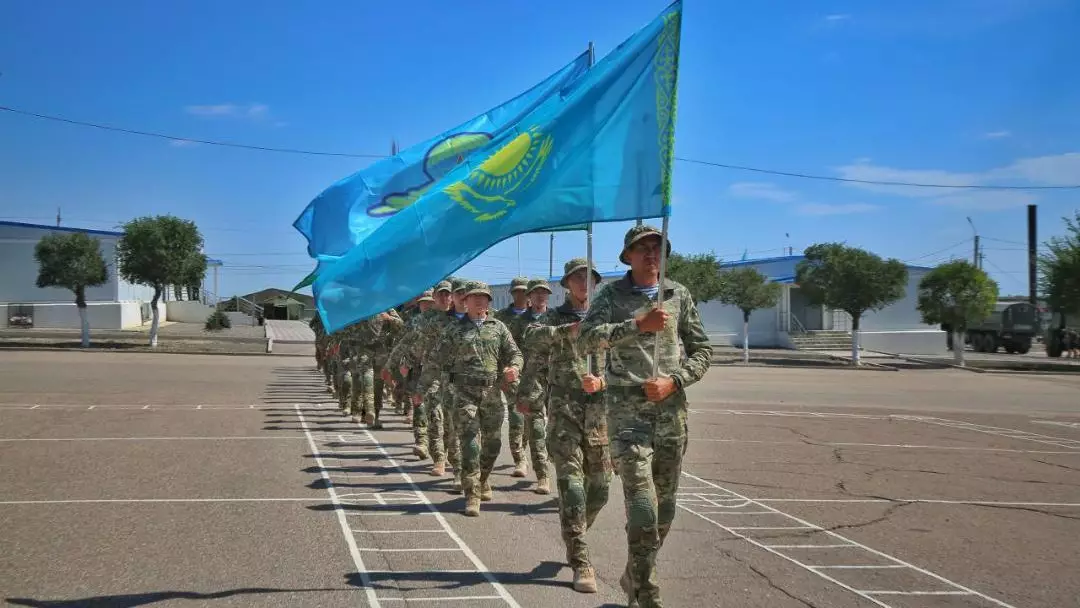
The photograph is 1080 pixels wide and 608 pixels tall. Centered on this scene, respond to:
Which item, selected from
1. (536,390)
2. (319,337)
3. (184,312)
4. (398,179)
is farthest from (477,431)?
(184,312)

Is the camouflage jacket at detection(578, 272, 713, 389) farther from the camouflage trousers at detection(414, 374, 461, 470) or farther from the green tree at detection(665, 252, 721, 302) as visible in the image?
the green tree at detection(665, 252, 721, 302)

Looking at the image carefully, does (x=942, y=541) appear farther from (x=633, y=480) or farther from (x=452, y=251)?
(x=452, y=251)

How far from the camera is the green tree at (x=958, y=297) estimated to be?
1506 inches

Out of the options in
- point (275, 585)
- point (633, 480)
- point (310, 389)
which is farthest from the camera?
point (310, 389)

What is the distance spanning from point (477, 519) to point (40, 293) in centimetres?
6224

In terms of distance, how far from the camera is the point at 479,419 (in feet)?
29.2

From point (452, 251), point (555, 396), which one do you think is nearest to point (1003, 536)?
point (555, 396)

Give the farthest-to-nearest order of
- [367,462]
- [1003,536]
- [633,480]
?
1. [367,462]
2. [1003,536]
3. [633,480]

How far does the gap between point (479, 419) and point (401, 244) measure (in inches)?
123

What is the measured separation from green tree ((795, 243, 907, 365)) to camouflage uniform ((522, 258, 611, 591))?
34139mm

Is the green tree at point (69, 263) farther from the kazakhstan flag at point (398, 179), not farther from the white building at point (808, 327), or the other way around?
the kazakhstan flag at point (398, 179)

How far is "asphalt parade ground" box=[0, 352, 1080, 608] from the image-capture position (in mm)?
5980

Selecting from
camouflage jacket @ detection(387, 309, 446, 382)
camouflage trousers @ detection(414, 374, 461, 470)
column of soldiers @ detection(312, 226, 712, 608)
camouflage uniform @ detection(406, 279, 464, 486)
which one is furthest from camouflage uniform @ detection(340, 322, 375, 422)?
camouflage uniform @ detection(406, 279, 464, 486)

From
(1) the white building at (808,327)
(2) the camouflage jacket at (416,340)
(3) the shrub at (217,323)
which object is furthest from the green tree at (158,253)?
(2) the camouflage jacket at (416,340)
